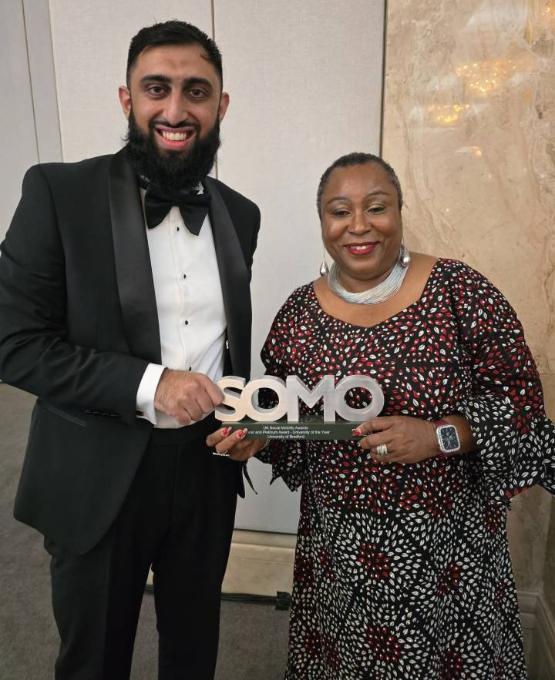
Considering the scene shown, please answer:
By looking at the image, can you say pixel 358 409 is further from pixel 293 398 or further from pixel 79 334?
pixel 79 334

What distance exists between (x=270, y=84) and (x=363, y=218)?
3.74 feet

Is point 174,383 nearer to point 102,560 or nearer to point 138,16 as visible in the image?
point 102,560

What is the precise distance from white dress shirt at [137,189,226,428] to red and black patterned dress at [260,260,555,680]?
0.22 metres

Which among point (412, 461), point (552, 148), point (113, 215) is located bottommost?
point (412, 461)

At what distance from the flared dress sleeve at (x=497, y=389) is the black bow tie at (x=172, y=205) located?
734 millimetres

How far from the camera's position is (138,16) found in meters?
2.29

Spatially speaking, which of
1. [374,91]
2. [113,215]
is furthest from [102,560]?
[374,91]

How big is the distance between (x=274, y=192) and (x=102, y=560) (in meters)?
1.62

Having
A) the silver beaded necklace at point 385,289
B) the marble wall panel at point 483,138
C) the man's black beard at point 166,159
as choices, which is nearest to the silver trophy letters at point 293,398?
the silver beaded necklace at point 385,289

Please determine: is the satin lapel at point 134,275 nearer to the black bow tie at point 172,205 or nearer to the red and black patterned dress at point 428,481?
the black bow tie at point 172,205

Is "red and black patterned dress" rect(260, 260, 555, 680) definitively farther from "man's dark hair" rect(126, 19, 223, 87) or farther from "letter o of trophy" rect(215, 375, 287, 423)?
"man's dark hair" rect(126, 19, 223, 87)

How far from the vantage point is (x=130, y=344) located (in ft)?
4.79

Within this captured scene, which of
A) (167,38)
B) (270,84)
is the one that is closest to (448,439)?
(167,38)

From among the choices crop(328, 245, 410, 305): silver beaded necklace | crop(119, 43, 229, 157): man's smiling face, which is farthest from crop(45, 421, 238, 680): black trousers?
crop(119, 43, 229, 157): man's smiling face
